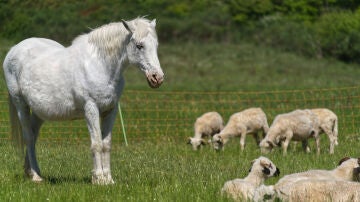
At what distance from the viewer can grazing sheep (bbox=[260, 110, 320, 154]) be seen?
617 inches

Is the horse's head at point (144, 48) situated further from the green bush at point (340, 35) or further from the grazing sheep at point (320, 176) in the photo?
the green bush at point (340, 35)

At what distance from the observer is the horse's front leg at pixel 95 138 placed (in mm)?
10070

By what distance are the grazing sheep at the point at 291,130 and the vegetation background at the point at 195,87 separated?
42 centimetres

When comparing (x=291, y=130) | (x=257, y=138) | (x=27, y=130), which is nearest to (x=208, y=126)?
(x=257, y=138)

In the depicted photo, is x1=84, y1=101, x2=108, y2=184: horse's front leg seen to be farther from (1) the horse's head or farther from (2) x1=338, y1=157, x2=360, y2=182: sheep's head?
(2) x1=338, y1=157, x2=360, y2=182: sheep's head

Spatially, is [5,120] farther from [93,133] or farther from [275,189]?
[275,189]

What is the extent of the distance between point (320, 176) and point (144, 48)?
8.98ft

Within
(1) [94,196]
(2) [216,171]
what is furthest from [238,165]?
(1) [94,196]

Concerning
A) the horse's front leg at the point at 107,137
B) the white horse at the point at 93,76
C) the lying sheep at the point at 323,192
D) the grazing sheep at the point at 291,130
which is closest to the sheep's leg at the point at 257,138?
the grazing sheep at the point at 291,130

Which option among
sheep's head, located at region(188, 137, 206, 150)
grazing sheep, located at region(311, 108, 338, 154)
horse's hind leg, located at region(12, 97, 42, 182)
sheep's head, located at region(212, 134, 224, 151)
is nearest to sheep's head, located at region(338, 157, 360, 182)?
horse's hind leg, located at region(12, 97, 42, 182)

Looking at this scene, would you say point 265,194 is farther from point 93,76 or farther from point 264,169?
point 93,76

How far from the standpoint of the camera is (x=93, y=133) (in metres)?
10.2

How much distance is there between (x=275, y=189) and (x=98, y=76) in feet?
10.6

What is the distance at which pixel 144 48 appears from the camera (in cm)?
1000
